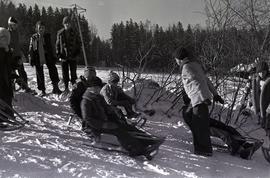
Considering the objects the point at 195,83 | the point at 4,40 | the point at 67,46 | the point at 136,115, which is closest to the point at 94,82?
the point at 136,115

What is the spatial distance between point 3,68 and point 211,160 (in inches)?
152

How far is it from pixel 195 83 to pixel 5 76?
3.32 metres

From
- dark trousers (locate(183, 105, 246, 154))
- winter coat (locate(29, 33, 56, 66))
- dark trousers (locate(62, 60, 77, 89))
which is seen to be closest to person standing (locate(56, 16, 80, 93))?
dark trousers (locate(62, 60, 77, 89))

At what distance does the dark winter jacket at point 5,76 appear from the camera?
631cm

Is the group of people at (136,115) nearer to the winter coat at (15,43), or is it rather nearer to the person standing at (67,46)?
the winter coat at (15,43)

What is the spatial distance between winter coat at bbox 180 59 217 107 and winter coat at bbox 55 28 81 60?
4.34 metres

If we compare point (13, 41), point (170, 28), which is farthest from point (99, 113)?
point (170, 28)

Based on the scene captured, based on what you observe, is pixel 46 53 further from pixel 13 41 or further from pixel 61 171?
pixel 61 171

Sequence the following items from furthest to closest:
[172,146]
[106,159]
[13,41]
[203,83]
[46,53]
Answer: [46,53]
[13,41]
[172,146]
[203,83]
[106,159]

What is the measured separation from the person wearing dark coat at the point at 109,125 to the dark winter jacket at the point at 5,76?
1.61m

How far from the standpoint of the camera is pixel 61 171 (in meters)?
4.52

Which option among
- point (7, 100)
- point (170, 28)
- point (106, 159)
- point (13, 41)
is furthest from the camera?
point (170, 28)

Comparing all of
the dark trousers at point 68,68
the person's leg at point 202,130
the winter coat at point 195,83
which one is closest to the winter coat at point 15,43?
the dark trousers at point 68,68

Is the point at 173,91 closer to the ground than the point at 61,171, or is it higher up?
higher up
